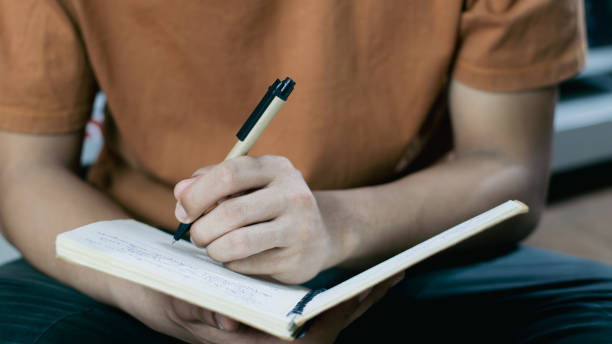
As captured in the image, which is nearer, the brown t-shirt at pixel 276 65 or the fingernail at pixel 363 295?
the fingernail at pixel 363 295

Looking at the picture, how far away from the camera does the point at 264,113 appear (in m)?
0.45

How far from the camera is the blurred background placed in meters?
1.51

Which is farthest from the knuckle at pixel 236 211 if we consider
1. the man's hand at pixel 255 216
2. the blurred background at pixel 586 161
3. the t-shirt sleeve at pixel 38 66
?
the blurred background at pixel 586 161

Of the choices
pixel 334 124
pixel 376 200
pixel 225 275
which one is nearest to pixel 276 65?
pixel 334 124

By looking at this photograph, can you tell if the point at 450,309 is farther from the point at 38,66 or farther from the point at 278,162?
the point at 38,66

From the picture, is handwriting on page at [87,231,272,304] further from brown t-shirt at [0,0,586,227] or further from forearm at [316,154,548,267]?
brown t-shirt at [0,0,586,227]

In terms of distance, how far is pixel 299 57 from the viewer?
0.66 meters

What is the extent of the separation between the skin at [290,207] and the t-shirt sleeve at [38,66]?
0.09ft

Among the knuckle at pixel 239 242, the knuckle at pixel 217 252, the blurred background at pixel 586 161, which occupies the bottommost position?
the blurred background at pixel 586 161

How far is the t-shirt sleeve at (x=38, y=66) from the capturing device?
66 centimetres

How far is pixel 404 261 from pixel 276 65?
0.37m

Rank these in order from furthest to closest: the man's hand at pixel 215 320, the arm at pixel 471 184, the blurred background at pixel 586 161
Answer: the blurred background at pixel 586 161
the arm at pixel 471 184
the man's hand at pixel 215 320

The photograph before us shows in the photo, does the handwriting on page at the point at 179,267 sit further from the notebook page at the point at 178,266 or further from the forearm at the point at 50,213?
the forearm at the point at 50,213

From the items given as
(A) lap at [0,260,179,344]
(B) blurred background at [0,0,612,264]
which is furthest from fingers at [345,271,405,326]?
(B) blurred background at [0,0,612,264]
